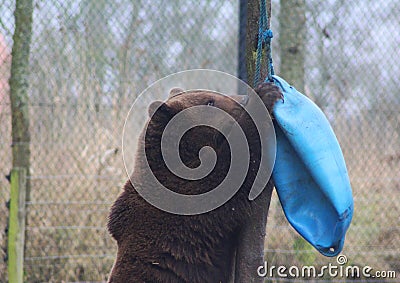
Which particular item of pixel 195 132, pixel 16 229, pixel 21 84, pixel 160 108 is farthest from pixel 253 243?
pixel 21 84

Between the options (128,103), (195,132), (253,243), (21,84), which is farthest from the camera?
(128,103)

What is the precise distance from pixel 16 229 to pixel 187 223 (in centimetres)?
255

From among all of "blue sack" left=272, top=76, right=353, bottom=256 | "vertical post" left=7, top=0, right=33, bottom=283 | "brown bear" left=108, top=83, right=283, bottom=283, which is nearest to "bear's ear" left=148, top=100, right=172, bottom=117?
"brown bear" left=108, top=83, right=283, bottom=283

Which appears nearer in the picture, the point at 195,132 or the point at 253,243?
the point at 253,243

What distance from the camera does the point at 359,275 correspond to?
4832 millimetres

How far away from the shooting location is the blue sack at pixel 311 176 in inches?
80.2

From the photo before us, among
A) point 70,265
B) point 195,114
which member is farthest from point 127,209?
point 70,265

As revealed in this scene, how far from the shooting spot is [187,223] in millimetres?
2332

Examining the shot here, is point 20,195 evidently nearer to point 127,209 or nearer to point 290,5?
point 127,209

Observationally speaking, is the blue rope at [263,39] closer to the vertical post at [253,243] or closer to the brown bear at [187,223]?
the brown bear at [187,223]

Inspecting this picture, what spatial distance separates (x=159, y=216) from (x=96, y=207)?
2708mm

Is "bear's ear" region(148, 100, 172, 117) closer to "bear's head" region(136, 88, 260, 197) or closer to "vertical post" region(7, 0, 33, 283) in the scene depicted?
"bear's head" region(136, 88, 260, 197)

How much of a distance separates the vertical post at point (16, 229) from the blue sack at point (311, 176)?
9.13ft

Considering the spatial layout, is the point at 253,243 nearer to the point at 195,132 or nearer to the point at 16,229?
the point at 195,132
